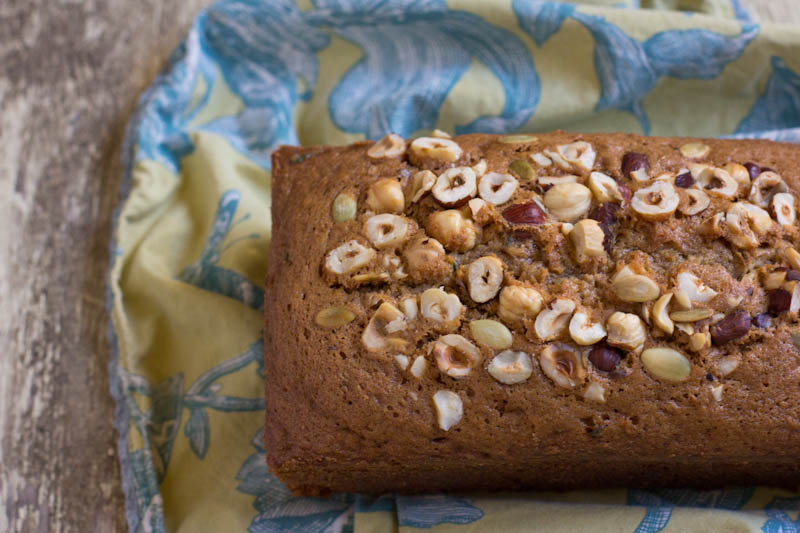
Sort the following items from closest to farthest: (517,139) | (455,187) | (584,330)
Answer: (584,330) < (455,187) < (517,139)

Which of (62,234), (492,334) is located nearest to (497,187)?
(492,334)

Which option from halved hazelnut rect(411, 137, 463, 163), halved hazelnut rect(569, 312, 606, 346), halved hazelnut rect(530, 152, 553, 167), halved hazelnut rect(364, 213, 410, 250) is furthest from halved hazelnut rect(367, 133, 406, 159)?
halved hazelnut rect(569, 312, 606, 346)

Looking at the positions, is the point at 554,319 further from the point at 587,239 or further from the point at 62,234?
the point at 62,234

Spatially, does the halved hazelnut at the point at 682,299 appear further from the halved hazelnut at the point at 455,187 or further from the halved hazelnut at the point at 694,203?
the halved hazelnut at the point at 455,187

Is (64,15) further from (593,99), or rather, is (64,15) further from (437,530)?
(437,530)

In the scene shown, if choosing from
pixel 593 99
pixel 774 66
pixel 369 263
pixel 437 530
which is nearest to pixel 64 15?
pixel 369 263

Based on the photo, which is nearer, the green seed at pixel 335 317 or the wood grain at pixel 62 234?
the green seed at pixel 335 317

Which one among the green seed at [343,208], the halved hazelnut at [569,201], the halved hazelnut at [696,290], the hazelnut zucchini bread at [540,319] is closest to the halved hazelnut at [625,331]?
the hazelnut zucchini bread at [540,319]
